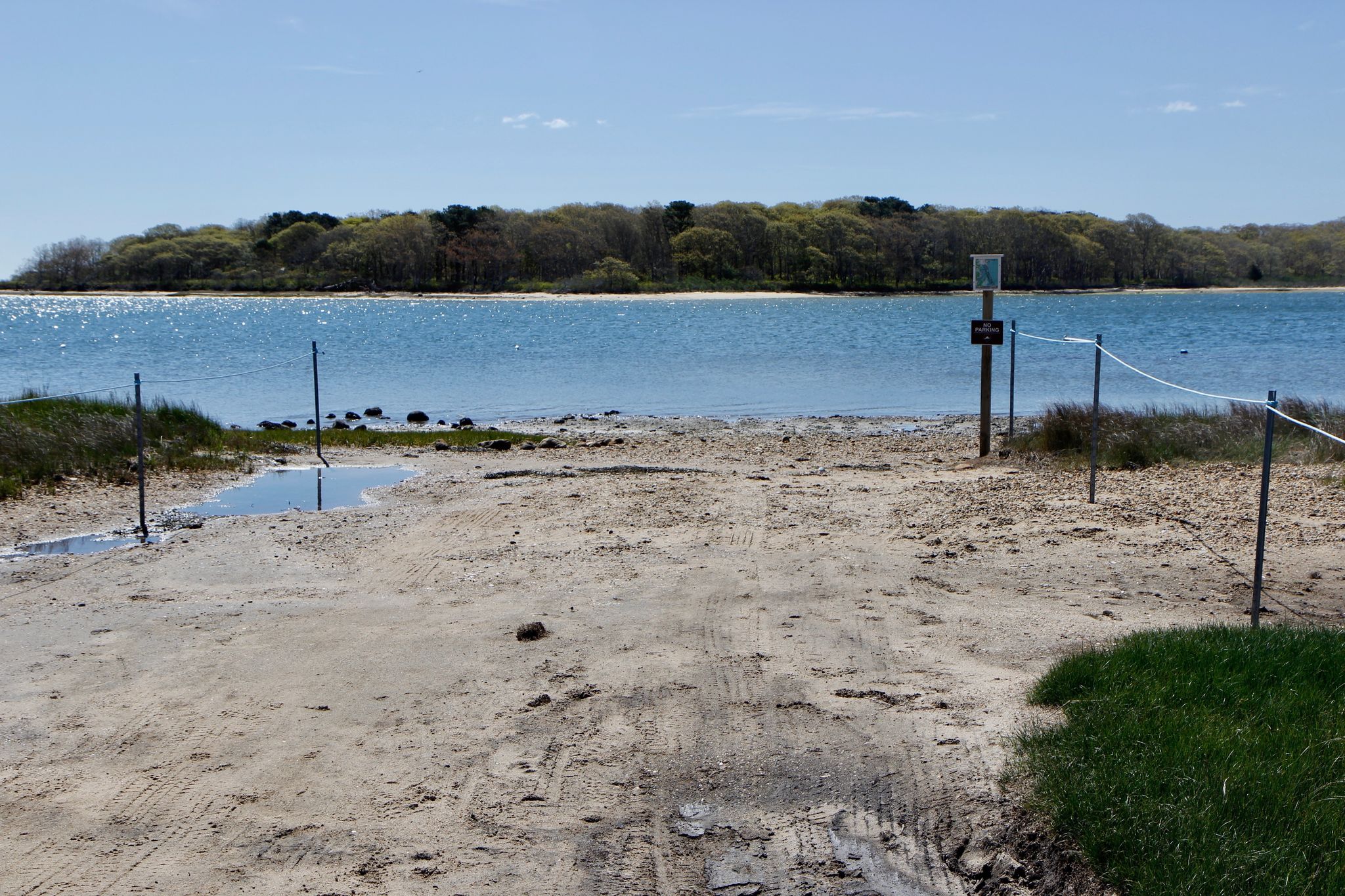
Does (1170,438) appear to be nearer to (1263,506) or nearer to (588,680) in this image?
(1263,506)

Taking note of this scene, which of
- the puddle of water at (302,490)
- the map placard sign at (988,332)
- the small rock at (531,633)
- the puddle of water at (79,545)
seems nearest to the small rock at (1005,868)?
the small rock at (531,633)

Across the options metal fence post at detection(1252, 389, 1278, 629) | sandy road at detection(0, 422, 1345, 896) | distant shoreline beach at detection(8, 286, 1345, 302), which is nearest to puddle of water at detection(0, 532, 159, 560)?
sandy road at detection(0, 422, 1345, 896)

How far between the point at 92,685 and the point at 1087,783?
529 cm

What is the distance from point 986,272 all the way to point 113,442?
11638 millimetres

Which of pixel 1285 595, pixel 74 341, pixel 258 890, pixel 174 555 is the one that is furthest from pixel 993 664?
pixel 74 341

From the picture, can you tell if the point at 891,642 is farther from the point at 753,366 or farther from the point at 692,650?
the point at 753,366

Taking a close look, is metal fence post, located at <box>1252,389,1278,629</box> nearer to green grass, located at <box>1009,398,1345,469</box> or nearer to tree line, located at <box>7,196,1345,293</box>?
green grass, located at <box>1009,398,1345,469</box>

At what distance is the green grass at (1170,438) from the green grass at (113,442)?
371 inches

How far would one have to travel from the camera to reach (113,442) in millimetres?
14367

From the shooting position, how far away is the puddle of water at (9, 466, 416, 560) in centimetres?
1037

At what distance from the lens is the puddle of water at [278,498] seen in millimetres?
10367

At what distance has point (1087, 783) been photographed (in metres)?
4.43

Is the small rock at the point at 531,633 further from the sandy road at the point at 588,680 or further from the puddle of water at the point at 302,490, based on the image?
the puddle of water at the point at 302,490

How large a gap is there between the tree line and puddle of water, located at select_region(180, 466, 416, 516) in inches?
4381
